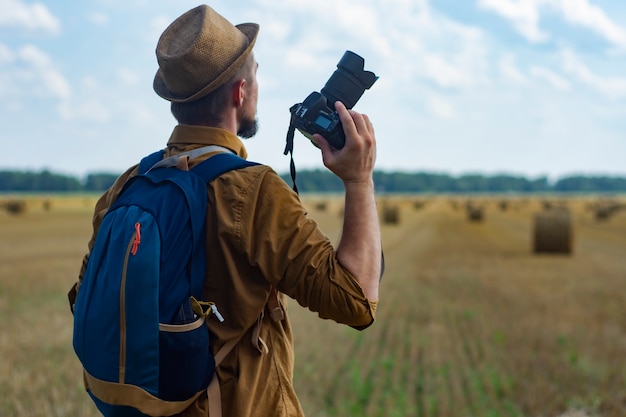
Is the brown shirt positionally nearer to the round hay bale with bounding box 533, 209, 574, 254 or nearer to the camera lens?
the camera lens

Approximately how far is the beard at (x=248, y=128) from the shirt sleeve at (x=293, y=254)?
0.33 metres

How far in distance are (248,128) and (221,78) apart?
22cm

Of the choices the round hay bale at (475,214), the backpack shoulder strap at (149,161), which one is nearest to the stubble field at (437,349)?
the backpack shoulder strap at (149,161)

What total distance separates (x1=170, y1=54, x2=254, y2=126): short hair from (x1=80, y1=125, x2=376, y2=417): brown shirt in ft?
0.49

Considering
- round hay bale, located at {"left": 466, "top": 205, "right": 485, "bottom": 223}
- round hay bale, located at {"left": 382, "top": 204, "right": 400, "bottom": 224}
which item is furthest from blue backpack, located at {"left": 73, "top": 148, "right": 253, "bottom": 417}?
round hay bale, located at {"left": 466, "top": 205, "right": 485, "bottom": 223}

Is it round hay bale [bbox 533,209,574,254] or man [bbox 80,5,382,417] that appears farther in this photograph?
round hay bale [bbox 533,209,574,254]

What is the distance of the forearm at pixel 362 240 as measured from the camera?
6.40 ft

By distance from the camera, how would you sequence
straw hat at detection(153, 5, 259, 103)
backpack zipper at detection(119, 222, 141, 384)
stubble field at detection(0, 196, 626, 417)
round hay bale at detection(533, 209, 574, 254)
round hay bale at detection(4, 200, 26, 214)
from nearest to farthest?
backpack zipper at detection(119, 222, 141, 384)
straw hat at detection(153, 5, 259, 103)
stubble field at detection(0, 196, 626, 417)
round hay bale at detection(533, 209, 574, 254)
round hay bale at detection(4, 200, 26, 214)

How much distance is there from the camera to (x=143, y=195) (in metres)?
1.99

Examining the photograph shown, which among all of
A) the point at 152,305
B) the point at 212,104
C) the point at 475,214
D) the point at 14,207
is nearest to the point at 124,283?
the point at 152,305

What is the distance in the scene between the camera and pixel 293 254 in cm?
190

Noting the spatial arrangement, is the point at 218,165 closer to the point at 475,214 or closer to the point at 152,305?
the point at 152,305

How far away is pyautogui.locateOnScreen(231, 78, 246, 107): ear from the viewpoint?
2117 mm

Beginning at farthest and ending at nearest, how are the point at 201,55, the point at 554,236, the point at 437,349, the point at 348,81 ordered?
the point at 554,236, the point at 437,349, the point at 348,81, the point at 201,55
